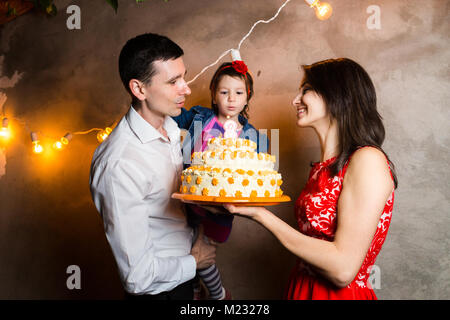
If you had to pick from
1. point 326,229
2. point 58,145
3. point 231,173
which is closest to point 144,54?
point 231,173

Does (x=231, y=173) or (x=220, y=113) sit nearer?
(x=231, y=173)

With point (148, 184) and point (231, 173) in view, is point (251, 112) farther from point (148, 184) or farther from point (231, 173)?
point (231, 173)

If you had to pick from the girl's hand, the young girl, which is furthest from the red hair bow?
the girl's hand

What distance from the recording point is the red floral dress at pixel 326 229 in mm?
1576

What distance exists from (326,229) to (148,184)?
960 millimetres

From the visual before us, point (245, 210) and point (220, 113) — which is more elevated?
point (220, 113)

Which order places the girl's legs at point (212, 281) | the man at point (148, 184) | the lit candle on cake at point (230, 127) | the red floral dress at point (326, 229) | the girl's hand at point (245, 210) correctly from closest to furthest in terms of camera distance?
the girl's hand at point (245, 210), the red floral dress at point (326, 229), the man at point (148, 184), the girl's legs at point (212, 281), the lit candle on cake at point (230, 127)

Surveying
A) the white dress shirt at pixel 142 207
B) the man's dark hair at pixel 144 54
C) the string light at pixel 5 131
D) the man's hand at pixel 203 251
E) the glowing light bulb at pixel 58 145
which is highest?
the man's dark hair at pixel 144 54

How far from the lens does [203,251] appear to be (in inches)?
81.2

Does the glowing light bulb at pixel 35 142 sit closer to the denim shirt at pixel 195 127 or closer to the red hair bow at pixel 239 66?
the denim shirt at pixel 195 127

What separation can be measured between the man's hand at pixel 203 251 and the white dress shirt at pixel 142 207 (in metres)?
0.05

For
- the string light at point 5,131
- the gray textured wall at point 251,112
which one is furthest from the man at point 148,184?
the string light at point 5,131
